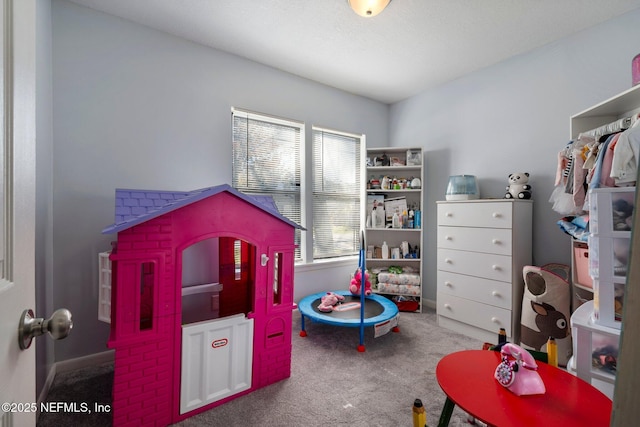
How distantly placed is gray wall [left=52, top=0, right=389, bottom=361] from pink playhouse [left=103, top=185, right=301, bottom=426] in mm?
564

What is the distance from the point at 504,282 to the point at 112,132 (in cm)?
346

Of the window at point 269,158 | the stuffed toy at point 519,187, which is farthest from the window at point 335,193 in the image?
the stuffed toy at point 519,187

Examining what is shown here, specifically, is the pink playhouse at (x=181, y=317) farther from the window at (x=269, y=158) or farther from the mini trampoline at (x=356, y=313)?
the window at (x=269, y=158)

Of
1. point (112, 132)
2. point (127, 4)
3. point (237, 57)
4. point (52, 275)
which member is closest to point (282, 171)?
point (237, 57)

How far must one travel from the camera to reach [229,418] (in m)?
1.60

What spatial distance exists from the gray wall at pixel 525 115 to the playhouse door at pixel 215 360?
99.8 inches

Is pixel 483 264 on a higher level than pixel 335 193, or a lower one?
lower

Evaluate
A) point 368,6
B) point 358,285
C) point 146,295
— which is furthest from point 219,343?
point 368,6

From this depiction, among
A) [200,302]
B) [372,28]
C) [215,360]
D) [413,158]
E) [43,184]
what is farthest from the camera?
[413,158]

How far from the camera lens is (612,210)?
1.38 metres

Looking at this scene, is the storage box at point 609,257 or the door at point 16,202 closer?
the door at point 16,202

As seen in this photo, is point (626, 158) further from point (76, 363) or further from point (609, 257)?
point (76, 363)

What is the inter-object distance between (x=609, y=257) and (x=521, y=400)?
84cm

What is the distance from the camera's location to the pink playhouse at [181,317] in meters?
1.46
